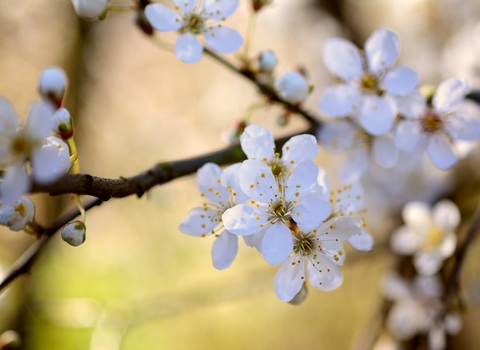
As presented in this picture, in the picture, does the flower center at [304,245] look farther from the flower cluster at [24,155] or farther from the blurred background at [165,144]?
the blurred background at [165,144]

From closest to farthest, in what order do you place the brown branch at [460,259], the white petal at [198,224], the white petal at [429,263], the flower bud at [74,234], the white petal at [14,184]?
the white petal at [14,184] → the flower bud at [74,234] → the white petal at [198,224] → the brown branch at [460,259] → the white petal at [429,263]

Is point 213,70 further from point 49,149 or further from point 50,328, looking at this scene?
point 49,149

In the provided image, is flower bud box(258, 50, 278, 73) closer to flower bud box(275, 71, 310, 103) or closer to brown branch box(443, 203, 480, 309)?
flower bud box(275, 71, 310, 103)

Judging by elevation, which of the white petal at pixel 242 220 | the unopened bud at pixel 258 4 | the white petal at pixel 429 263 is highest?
the unopened bud at pixel 258 4

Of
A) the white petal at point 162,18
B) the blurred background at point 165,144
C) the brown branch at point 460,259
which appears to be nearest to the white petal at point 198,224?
the white petal at point 162,18

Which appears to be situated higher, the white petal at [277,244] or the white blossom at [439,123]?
the white blossom at [439,123]

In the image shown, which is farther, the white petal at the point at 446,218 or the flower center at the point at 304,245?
the white petal at the point at 446,218

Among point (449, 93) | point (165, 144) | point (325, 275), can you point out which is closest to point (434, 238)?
point (449, 93)
